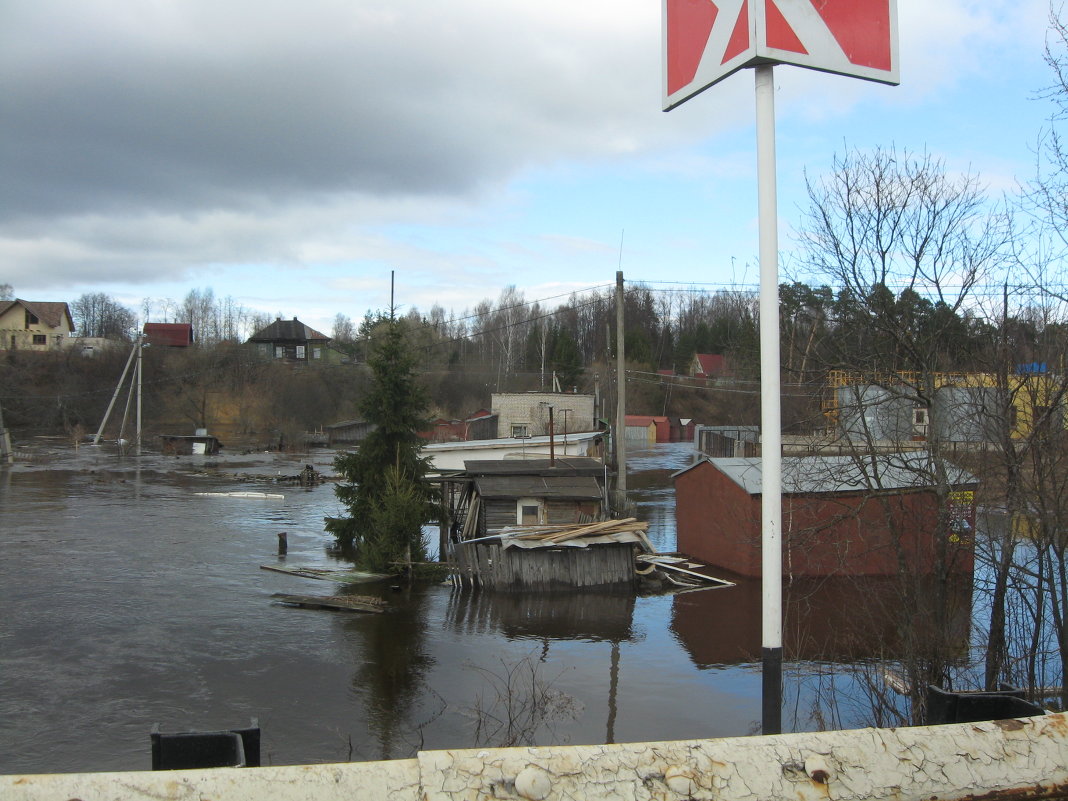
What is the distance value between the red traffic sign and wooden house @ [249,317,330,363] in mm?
103231

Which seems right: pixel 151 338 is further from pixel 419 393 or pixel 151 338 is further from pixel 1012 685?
pixel 1012 685

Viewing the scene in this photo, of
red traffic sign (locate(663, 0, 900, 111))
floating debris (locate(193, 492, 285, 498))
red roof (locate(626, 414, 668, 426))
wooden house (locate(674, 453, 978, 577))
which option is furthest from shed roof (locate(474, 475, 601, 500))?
red roof (locate(626, 414, 668, 426))

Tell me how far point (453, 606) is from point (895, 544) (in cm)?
1219

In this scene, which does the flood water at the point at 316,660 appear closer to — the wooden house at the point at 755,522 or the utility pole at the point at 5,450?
the wooden house at the point at 755,522

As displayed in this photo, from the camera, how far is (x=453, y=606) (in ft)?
64.9

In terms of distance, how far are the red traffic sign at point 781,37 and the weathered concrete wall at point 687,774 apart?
3129 mm

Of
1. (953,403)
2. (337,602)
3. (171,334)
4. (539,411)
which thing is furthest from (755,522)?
(171,334)

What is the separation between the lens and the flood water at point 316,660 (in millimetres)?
11586

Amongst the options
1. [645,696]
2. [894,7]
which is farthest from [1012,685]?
[894,7]

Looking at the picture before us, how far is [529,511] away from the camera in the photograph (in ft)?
80.1

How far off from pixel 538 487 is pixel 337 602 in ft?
23.2

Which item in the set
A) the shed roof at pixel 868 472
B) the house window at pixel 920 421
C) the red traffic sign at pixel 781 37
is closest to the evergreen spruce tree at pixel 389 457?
the shed roof at pixel 868 472

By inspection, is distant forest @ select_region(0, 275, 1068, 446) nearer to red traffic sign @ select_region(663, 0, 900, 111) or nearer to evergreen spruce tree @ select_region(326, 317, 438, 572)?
evergreen spruce tree @ select_region(326, 317, 438, 572)

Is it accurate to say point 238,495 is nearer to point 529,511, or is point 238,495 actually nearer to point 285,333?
point 529,511
